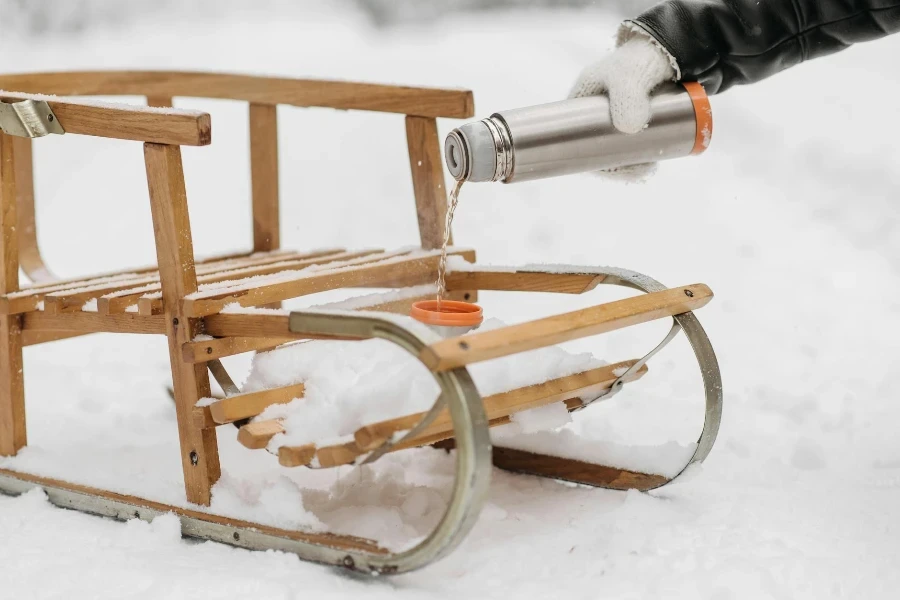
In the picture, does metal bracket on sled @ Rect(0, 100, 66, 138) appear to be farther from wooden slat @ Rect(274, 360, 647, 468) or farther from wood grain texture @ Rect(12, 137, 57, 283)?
wooden slat @ Rect(274, 360, 647, 468)

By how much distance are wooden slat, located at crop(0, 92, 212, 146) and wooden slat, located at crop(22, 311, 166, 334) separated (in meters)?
0.30

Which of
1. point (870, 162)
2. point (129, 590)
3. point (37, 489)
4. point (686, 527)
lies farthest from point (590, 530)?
point (870, 162)

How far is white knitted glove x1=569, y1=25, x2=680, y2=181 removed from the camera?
1.95 m

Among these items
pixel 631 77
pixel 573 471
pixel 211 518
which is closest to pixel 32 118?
pixel 211 518

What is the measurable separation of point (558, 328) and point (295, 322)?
15.3 inches

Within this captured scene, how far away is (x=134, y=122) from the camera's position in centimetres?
178

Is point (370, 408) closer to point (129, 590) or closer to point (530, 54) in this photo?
point (129, 590)

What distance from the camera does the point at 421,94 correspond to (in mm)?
2320

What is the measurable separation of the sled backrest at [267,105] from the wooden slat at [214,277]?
200mm

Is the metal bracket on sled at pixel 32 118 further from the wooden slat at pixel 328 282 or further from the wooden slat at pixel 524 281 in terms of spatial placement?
the wooden slat at pixel 524 281

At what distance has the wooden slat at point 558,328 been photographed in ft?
4.91

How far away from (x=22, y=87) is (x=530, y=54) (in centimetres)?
224

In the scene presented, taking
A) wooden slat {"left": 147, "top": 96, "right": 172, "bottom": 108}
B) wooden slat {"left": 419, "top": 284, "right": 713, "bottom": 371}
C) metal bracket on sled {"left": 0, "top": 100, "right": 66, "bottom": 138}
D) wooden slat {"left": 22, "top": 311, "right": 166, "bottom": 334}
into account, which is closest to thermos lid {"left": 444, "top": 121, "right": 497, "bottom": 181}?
wooden slat {"left": 419, "top": 284, "right": 713, "bottom": 371}

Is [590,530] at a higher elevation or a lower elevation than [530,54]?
lower
